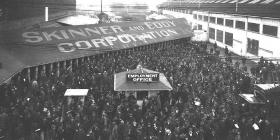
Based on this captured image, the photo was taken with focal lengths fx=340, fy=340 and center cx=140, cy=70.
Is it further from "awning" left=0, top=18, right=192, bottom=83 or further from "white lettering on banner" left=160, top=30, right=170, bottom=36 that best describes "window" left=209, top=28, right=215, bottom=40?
"white lettering on banner" left=160, top=30, right=170, bottom=36

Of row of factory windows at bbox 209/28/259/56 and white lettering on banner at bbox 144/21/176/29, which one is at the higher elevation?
white lettering on banner at bbox 144/21/176/29

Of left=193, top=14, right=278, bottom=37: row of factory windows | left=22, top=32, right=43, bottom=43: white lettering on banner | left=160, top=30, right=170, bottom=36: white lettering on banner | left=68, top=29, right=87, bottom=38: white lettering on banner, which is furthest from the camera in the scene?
left=160, top=30, right=170, bottom=36: white lettering on banner

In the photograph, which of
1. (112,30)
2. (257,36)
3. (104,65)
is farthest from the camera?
(112,30)

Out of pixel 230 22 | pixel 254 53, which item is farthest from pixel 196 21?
pixel 254 53

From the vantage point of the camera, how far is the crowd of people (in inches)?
602

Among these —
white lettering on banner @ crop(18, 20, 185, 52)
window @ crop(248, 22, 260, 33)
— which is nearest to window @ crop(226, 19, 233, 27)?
window @ crop(248, 22, 260, 33)

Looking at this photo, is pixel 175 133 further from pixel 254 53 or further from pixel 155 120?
pixel 254 53

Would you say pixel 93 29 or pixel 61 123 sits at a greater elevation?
pixel 93 29

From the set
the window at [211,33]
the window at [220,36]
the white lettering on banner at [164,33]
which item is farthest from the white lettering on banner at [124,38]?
the window at [211,33]

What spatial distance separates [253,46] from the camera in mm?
37750

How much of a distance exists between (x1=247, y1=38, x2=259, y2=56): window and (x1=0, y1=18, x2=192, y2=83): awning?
1041 centimetres

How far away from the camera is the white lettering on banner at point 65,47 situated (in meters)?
30.9

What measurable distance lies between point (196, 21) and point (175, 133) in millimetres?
51508

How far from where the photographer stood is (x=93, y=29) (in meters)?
37.4
